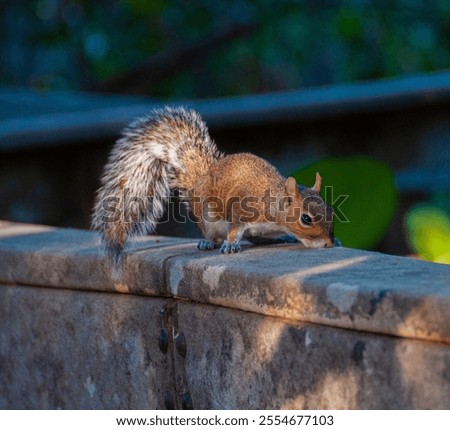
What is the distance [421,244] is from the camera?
353 cm

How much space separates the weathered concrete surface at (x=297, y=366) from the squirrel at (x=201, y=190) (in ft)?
2.41

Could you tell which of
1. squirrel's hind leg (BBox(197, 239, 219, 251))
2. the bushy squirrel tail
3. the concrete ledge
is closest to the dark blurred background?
the bushy squirrel tail

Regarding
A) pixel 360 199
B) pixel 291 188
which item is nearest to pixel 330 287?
pixel 291 188

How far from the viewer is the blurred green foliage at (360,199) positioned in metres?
4.00

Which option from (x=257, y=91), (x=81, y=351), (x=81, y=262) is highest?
(x=257, y=91)

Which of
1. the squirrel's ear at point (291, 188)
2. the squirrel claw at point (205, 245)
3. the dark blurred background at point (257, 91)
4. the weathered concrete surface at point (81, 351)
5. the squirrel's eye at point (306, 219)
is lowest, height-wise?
the weathered concrete surface at point (81, 351)

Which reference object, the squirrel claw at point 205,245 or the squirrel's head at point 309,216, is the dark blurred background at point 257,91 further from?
the squirrel claw at point 205,245

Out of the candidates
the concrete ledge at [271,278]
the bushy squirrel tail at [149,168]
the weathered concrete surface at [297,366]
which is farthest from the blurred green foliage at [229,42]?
the weathered concrete surface at [297,366]

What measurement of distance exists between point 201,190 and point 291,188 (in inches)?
13.9

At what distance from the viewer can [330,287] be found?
2271 millimetres

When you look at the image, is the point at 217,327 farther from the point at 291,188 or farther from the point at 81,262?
the point at 291,188

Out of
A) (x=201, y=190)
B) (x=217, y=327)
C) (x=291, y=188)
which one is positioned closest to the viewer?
(x=217, y=327)
